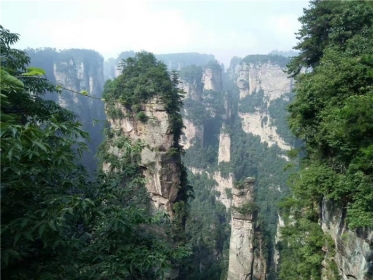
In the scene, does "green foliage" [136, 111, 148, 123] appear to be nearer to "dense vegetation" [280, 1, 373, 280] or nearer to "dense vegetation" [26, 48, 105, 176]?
"dense vegetation" [280, 1, 373, 280]

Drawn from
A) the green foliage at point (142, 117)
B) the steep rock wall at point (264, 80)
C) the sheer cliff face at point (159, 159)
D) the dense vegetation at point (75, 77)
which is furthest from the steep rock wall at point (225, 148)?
the green foliage at point (142, 117)

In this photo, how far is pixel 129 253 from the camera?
10.1 ft

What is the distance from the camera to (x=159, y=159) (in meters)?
17.8

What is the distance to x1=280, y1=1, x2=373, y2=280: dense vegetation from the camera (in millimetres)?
6551

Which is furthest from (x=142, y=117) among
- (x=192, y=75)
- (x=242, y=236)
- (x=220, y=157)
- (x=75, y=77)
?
(x=192, y=75)

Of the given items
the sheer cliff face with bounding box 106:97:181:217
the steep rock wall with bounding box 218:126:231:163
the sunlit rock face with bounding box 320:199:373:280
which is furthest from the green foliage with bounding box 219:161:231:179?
the sunlit rock face with bounding box 320:199:373:280

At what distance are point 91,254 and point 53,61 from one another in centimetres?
8120

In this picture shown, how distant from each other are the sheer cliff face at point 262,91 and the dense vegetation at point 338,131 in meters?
52.6

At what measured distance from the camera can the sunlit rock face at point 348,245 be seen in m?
6.50

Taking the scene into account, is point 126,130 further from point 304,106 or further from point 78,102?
point 78,102

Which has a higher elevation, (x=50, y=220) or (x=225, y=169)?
(x=50, y=220)

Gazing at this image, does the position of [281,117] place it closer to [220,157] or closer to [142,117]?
[220,157]

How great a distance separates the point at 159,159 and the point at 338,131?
1193 cm

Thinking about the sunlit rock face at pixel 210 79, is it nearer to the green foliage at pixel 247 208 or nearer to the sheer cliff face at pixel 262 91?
the sheer cliff face at pixel 262 91
